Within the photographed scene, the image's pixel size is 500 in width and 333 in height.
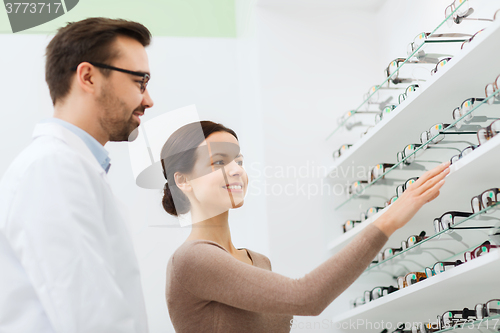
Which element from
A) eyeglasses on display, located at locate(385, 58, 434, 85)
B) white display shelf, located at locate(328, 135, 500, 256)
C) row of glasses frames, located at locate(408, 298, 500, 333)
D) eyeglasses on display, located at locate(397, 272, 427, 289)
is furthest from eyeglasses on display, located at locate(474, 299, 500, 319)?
eyeglasses on display, located at locate(385, 58, 434, 85)

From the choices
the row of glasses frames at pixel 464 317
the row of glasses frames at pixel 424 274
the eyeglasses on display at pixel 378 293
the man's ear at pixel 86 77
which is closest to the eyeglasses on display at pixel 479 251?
the row of glasses frames at pixel 424 274

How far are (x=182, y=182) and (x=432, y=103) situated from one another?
86 centimetres

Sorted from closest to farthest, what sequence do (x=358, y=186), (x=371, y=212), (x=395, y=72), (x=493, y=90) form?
(x=493, y=90) → (x=395, y=72) → (x=371, y=212) → (x=358, y=186)

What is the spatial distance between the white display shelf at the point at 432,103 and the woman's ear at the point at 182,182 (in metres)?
0.78

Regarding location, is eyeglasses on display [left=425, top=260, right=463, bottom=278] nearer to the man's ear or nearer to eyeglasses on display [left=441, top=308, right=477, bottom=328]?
eyeglasses on display [left=441, top=308, right=477, bottom=328]

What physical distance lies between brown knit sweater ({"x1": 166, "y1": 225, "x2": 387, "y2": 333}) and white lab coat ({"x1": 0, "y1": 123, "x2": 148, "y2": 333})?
276mm

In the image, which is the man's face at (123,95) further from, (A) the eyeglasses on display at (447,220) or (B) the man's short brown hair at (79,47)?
(A) the eyeglasses on display at (447,220)

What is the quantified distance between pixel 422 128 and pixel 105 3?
171 cm

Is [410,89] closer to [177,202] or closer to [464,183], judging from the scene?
[464,183]

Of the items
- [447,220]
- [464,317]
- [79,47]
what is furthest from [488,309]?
[79,47]

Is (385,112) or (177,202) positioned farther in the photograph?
(385,112)

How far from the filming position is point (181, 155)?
4.45ft

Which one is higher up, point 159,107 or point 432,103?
point 159,107

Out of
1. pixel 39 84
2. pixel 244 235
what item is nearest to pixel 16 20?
pixel 39 84
